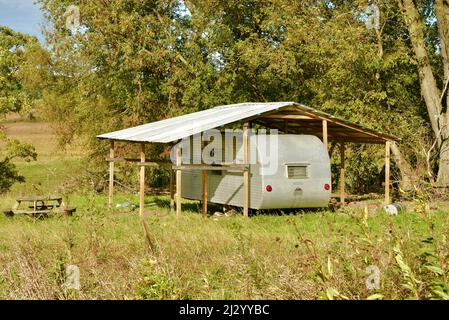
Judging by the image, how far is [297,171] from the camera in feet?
58.3

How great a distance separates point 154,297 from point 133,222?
973cm

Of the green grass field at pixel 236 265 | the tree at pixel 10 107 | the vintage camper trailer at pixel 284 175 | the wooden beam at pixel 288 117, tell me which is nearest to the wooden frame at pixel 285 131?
the wooden beam at pixel 288 117

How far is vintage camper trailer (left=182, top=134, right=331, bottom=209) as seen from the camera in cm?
1730

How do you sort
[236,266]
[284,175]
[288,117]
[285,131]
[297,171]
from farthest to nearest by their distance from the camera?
[285,131] → [288,117] → [297,171] → [284,175] → [236,266]

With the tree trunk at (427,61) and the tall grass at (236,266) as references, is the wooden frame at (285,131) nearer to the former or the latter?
the tree trunk at (427,61)

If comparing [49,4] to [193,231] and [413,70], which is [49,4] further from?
[193,231]

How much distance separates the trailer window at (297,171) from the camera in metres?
17.6

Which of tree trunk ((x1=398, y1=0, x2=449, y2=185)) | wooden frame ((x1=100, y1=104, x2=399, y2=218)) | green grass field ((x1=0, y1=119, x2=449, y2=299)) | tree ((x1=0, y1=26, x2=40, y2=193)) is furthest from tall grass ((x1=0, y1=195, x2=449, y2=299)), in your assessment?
tree ((x1=0, y1=26, x2=40, y2=193))

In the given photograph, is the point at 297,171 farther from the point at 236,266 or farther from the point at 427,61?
the point at 236,266

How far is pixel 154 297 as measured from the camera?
6.19 metres

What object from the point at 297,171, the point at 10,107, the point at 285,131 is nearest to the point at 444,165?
the point at 285,131

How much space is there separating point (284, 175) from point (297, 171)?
515 mm

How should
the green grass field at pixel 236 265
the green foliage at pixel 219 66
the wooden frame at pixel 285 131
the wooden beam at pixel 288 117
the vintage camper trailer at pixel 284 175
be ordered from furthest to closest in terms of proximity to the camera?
the green foliage at pixel 219 66 → the wooden beam at pixel 288 117 → the vintage camper trailer at pixel 284 175 → the wooden frame at pixel 285 131 → the green grass field at pixel 236 265

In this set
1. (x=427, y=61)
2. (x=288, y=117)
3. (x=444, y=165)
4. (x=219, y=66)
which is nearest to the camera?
(x=288, y=117)
